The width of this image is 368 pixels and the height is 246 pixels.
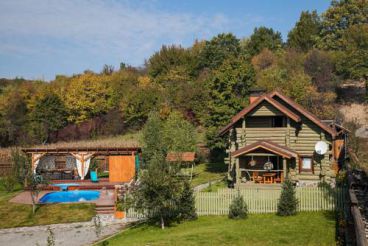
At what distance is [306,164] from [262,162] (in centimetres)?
327

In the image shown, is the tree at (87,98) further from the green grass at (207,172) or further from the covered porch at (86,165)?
the green grass at (207,172)

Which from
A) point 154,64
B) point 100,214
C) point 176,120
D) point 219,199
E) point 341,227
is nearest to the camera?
point 341,227

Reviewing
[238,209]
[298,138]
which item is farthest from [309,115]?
[238,209]

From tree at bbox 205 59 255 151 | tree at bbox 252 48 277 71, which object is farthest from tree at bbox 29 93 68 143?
tree at bbox 252 48 277 71

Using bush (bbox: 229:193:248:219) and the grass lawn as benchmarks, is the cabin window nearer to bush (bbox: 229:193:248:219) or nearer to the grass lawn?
bush (bbox: 229:193:248:219)

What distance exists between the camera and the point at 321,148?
95.6 ft

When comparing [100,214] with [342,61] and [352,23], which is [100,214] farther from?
[352,23]

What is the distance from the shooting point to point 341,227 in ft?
58.0

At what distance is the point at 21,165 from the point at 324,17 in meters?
65.2

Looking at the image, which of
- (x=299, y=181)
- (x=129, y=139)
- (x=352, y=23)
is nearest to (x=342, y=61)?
(x=352, y=23)

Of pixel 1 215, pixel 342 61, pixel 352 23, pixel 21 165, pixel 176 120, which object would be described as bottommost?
pixel 1 215

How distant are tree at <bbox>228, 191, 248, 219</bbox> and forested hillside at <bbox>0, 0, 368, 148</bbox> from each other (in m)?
30.7

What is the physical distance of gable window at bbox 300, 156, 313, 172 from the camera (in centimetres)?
3066

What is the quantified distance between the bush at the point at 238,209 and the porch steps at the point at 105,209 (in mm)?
8216
